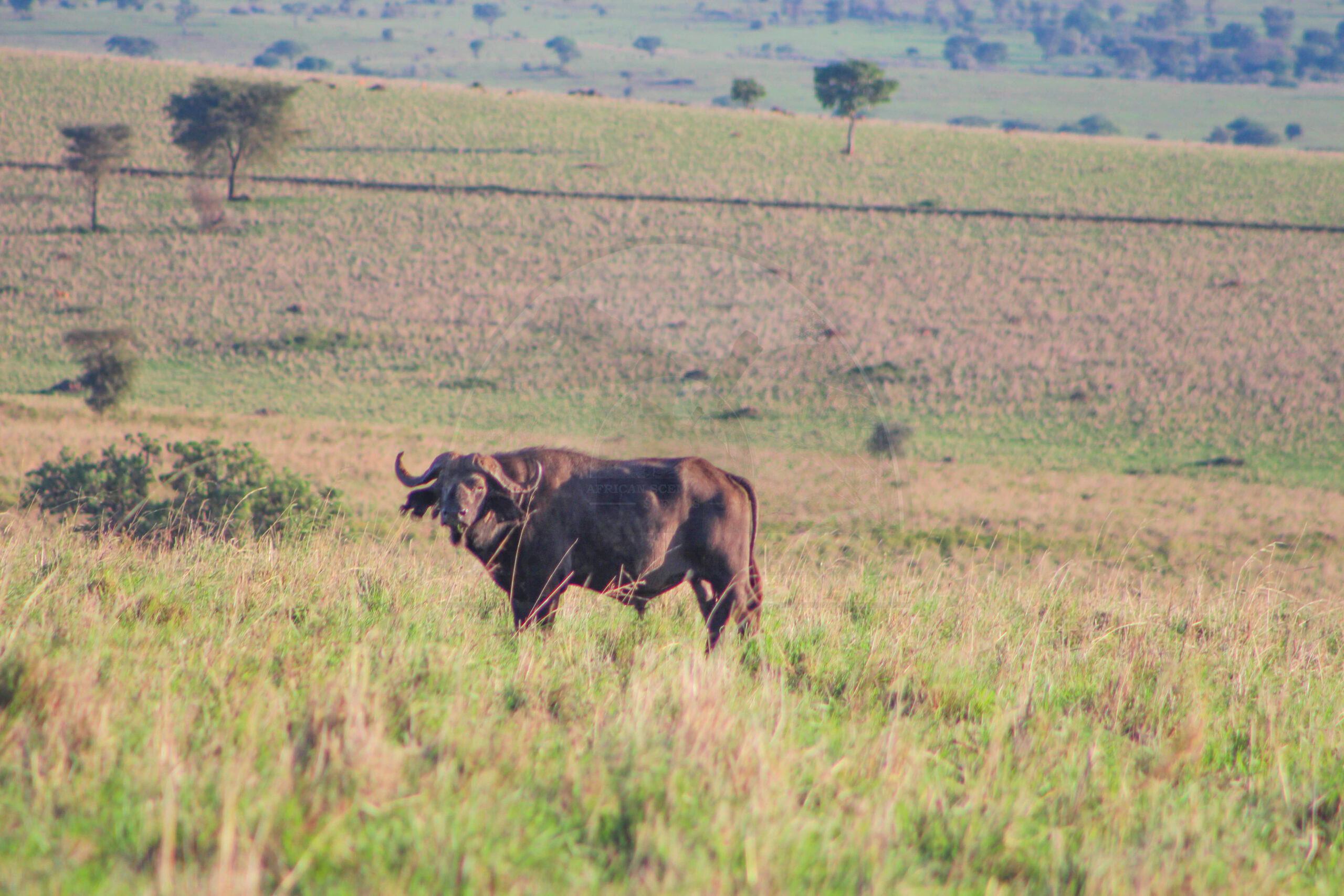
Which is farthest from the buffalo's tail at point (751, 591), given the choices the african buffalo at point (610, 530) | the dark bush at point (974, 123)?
the dark bush at point (974, 123)

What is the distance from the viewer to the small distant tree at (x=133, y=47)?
606ft

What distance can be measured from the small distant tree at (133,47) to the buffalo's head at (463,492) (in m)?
212

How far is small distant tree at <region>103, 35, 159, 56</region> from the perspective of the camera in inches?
7269

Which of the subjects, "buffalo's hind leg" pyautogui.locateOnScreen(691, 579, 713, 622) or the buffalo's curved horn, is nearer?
the buffalo's curved horn

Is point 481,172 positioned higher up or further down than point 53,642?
higher up

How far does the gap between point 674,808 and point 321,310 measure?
4555cm

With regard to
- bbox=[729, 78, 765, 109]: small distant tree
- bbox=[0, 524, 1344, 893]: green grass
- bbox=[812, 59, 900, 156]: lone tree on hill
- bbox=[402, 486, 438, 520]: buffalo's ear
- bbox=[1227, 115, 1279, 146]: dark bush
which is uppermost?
bbox=[1227, 115, 1279, 146]: dark bush

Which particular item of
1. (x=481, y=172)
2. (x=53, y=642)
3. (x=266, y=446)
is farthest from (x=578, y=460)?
(x=481, y=172)

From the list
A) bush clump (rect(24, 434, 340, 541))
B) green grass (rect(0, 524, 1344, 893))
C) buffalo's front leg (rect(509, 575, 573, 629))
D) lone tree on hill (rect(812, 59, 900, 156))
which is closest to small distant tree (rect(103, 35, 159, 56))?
lone tree on hill (rect(812, 59, 900, 156))

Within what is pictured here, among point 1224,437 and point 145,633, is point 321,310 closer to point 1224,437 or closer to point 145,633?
point 1224,437

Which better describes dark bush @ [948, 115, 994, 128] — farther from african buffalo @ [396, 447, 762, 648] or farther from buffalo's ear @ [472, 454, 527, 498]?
buffalo's ear @ [472, 454, 527, 498]

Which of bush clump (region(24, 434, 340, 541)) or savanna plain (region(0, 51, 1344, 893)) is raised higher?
savanna plain (region(0, 51, 1344, 893))

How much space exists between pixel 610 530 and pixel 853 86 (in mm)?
A: 84920

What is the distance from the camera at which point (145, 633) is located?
4.16m
